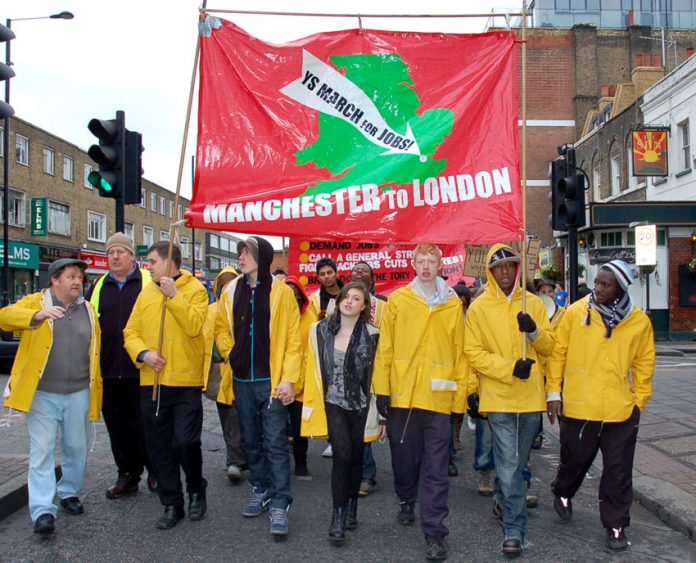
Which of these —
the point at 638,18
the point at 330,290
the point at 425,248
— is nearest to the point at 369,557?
the point at 425,248

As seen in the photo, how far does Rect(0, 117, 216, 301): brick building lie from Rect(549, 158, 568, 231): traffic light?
21.0m

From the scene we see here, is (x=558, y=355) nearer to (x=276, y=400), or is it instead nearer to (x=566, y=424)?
(x=566, y=424)

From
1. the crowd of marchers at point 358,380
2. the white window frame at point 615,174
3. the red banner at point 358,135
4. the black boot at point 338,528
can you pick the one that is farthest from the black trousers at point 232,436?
the white window frame at point 615,174

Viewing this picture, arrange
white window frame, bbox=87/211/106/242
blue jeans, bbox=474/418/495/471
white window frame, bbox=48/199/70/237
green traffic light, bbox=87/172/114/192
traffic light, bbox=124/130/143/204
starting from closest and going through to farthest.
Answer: blue jeans, bbox=474/418/495/471 → green traffic light, bbox=87/172/114/192 → traffic light, bbox=124/130/143/204 → white window frame, bbox=48/199/70/237 → white window frame, bbox=87/211/106/242

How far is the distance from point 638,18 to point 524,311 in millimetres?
42327

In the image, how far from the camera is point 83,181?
132 ft

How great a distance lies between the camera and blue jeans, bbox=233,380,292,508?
183 inches

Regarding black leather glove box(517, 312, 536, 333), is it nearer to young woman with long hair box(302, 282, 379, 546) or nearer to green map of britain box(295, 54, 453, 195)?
young woman with long hair box(302, 282, 379, 546)

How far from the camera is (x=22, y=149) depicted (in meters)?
33.7

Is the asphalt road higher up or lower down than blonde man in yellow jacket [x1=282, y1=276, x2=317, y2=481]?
lower down

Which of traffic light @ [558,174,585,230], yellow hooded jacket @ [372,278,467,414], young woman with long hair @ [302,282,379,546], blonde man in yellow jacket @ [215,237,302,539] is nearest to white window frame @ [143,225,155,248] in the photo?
traffic light @ [558,174,585,230]

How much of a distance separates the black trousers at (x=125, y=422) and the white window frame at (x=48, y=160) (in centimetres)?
3409

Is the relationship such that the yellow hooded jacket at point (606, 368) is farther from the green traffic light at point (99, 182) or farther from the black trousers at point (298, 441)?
the green traffic light at point (99, 182)

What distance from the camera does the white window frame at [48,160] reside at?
35781 mm
